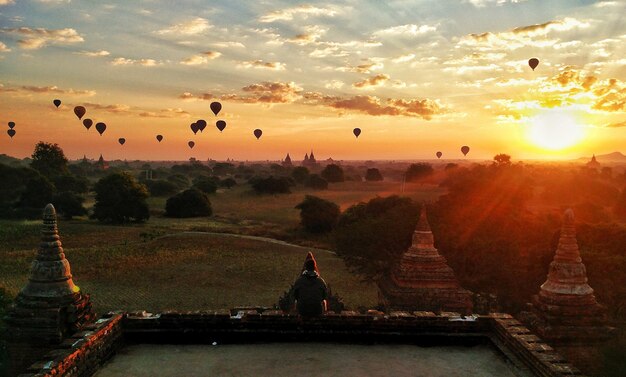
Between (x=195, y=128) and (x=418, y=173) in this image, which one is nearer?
(x=195, y=128)

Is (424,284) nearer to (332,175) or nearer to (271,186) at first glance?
(271,186)

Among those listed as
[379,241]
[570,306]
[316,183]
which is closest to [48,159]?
[316,183]

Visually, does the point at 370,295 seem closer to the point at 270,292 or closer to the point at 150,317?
the point at 270,292

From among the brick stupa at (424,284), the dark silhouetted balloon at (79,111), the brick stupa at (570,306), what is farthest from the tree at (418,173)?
the brick stupa at (570,306)

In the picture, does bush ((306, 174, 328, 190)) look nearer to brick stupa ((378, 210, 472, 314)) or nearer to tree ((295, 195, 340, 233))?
tree ((295, 195, 340, 233))

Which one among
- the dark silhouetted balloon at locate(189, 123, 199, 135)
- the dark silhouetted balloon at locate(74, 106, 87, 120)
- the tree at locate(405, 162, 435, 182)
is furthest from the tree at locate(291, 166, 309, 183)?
the dark silhouetted balloon at locate(74, 106, 87, 120)
